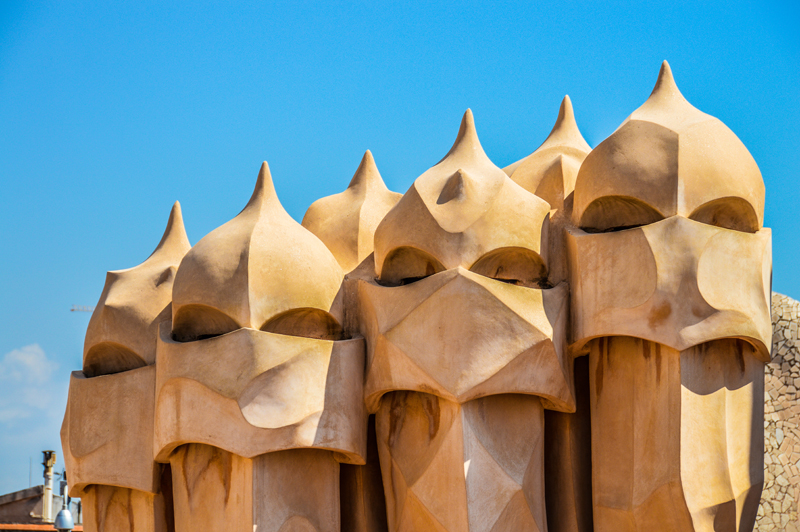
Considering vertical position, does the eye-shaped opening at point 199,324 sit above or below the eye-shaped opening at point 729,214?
below

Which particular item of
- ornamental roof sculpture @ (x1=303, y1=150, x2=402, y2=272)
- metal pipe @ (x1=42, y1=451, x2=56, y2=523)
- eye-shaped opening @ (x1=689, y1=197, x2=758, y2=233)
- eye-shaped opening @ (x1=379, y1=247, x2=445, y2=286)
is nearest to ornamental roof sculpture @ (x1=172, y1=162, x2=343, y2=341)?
eye-shaped opening @ (x1=379, y1=247, x2=445, y2=286)

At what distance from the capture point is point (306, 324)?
508 inches

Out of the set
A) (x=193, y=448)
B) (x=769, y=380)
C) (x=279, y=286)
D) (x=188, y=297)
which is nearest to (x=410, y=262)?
(x=279, y=286)

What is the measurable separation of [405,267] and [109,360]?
478cm

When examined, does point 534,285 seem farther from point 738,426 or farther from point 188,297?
point 188,297

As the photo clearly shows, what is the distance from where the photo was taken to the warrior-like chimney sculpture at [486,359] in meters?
11.4

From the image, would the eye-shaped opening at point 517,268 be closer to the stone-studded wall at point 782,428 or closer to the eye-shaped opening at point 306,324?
the eye-shaped opening at point 306,324

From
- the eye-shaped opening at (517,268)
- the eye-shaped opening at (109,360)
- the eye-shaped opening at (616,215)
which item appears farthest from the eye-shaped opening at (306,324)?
the eye-shaped opening at (616,215)

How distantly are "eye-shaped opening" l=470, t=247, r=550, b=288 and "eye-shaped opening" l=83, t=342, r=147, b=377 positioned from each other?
5.26m

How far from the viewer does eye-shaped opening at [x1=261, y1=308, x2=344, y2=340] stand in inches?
496

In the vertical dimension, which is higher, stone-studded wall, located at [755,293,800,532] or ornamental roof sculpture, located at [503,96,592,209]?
ornamental roof sculpture, located at [503,96,592,209]

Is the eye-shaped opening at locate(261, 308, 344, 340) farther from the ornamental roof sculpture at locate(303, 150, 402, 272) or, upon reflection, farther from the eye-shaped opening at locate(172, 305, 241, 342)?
the ornamental roof sculpture at locate(303, 150, 402, 272)

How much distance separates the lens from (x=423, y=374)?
11898 mm

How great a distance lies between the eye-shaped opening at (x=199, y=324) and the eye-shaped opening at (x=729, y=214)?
239 inches
